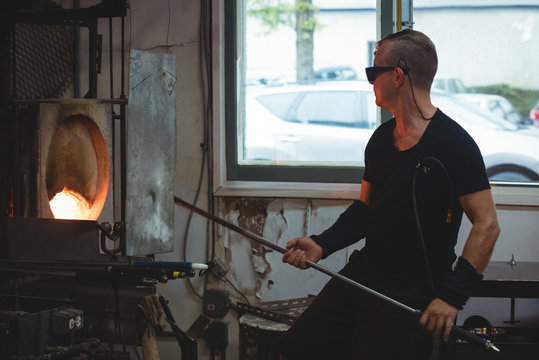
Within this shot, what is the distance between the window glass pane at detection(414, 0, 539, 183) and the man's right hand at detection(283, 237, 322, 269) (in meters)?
1.53

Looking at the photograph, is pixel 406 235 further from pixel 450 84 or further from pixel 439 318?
pixel 450 84

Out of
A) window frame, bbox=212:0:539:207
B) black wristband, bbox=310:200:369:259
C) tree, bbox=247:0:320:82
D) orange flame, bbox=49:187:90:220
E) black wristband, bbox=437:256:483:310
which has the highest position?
tree, bbox=247:0:320:82

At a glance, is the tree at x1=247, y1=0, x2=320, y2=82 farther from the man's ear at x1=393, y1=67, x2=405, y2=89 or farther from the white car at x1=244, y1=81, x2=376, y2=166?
the man's ear at x1=393, y1=67, x2=405, y2=89

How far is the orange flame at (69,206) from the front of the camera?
8.95 feet

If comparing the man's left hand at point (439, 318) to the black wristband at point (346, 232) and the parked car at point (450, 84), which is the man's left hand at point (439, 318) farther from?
the parked car at point (450, 84)

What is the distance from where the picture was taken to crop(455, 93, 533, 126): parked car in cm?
355

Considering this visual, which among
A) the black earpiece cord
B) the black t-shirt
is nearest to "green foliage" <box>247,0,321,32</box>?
the black t-shirt

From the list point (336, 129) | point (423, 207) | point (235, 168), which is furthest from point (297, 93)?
point (423, 207)

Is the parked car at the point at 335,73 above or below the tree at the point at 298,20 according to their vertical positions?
below

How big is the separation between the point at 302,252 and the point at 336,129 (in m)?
1.41

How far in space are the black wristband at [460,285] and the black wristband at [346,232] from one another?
1.93ft

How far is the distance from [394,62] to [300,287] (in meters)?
1.74

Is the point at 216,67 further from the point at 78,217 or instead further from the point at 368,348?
the point at 368,348

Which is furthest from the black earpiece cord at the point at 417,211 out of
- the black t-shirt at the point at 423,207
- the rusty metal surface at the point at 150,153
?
the rusty metal surface at the point at 150,153
